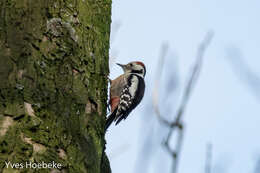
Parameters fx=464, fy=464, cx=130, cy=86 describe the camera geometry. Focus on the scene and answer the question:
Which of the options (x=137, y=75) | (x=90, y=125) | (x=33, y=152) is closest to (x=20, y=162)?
(x=33, y=152)

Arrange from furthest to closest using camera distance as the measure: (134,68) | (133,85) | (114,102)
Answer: (134,68) → (133,85) → (114,102)

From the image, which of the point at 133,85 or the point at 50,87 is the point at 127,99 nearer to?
the point at 133,85

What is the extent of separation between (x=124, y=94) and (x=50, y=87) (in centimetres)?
281

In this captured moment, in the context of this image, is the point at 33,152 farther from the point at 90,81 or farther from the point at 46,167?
the point at 90,81

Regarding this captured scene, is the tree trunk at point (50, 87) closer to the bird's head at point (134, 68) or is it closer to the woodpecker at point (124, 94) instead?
the woodpecker at point (124, 94)

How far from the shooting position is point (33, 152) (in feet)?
6.21

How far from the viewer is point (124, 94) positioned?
16.0 feet

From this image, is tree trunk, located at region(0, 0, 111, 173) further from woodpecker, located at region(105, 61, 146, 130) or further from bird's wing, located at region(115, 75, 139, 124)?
bird's wing, located at region(115, 75, 139, 124)

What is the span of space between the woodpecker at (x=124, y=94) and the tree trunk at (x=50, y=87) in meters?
1.94

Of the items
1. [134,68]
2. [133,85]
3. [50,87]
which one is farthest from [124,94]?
[50,87]

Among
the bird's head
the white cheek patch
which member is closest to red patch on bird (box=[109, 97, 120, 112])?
the white cheek patch

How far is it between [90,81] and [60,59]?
0.25 m

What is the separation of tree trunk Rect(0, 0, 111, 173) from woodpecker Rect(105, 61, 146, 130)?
6.37 ft

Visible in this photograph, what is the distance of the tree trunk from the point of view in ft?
6.25
